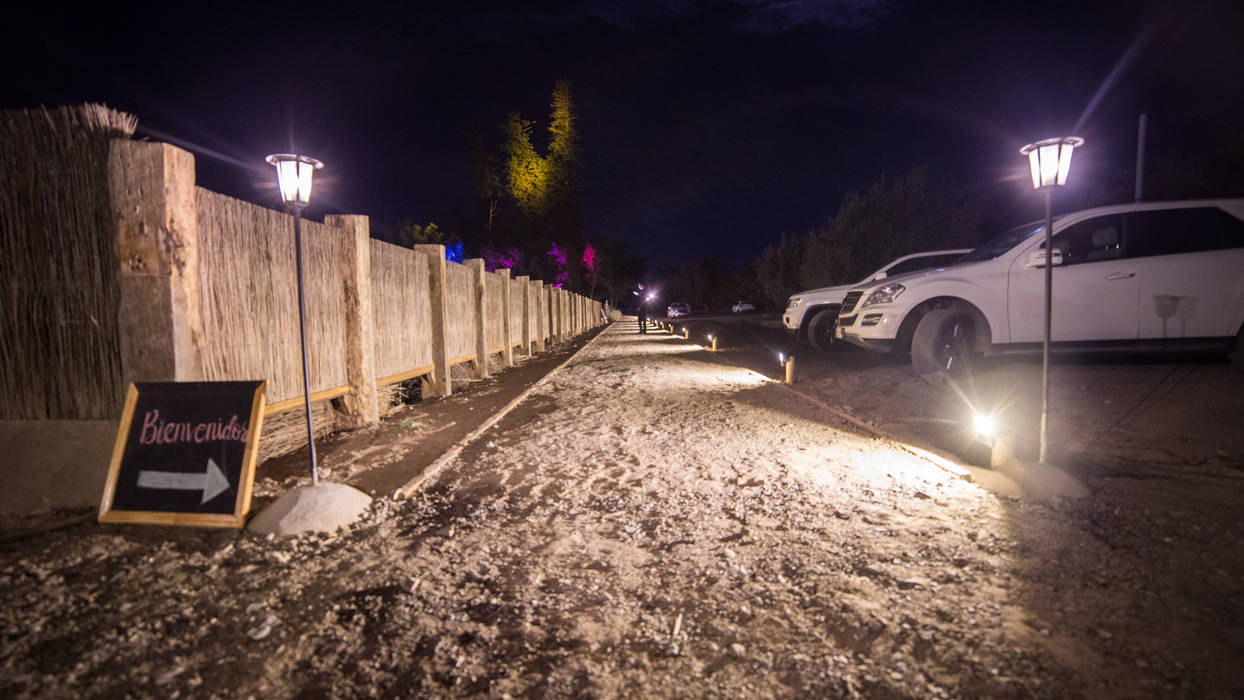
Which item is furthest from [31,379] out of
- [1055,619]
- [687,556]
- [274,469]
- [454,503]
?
[1055,619]

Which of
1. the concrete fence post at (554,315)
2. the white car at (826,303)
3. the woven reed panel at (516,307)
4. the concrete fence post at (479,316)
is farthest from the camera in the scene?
the concrete fence post at (554,315)

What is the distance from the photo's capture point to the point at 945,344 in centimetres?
708

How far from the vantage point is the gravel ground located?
191 centimetres

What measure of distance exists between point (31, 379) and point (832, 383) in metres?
8.62

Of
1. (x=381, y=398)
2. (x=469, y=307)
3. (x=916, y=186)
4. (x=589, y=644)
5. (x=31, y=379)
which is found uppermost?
(x=916, y=186)

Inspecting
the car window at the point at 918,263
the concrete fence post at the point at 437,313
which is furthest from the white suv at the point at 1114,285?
the concrete fence post at the point at 437,313

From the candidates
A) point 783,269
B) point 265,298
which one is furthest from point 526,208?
point 265,298

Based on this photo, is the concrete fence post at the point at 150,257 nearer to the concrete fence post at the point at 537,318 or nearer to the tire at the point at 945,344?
the tire at the point at 945,344

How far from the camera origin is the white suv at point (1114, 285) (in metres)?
5.66

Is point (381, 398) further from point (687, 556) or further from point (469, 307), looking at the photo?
point (687, 556)

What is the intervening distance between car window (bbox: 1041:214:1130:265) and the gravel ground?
2700mm

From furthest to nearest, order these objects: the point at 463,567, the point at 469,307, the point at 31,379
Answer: the point at 469,307, the point at 31,379, the point at 463,567

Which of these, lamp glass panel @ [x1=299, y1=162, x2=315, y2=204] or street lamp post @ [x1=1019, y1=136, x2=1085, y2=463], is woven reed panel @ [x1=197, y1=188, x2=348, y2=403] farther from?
street lamp post @ [x1=1019, y1=136, x2=1085, y2=463]

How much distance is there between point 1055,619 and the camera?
221 centimetres
